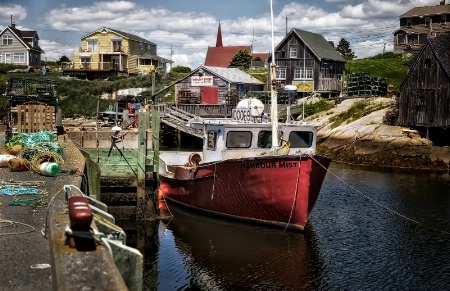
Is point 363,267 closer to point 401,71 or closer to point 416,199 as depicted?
point 416,199

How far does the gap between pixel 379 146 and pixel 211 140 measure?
69.9 ft

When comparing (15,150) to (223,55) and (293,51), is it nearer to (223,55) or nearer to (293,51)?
(293,51)

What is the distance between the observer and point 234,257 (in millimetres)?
16234

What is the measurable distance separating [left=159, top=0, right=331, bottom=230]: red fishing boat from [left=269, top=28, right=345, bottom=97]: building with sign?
35.1m

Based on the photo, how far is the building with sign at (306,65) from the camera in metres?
56.1

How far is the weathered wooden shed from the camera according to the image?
3766 cm

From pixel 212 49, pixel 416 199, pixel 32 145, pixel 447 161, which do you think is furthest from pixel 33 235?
pixel 212 49

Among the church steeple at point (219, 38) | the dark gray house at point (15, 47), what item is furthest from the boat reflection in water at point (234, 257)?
the church steeple at point (219, 38)

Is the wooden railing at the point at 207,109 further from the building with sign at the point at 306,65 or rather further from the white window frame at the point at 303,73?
the white window frame at the point at 303,73

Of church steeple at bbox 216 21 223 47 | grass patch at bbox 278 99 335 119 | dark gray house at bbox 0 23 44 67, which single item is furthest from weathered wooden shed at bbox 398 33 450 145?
church steeple at bbox 216 21 223 47

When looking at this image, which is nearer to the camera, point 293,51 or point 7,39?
point 293,51

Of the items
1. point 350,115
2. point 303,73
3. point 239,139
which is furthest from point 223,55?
point 239,139

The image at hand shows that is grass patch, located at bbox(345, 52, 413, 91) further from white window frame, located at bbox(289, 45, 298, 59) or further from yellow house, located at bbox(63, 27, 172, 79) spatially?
yellow house, located at bbox(63, 27, 172, 79)

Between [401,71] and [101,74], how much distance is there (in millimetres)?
39142
